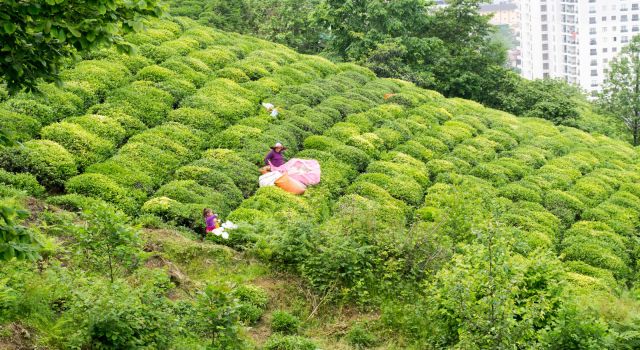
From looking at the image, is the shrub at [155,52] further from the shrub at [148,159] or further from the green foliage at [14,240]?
the green foliage at [14,240]

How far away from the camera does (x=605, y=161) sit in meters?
30.8

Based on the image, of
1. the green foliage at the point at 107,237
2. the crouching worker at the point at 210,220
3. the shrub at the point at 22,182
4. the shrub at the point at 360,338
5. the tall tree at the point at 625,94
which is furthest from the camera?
the tall tree at the point at 625,94

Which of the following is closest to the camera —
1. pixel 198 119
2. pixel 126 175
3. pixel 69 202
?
pixel 69 202

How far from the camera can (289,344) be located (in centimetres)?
1248

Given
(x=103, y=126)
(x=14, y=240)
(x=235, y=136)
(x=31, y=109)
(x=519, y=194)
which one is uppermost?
(x=14, y=240)

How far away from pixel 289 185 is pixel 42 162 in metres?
6.30

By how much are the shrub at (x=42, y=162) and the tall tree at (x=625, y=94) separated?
33868 millimetres

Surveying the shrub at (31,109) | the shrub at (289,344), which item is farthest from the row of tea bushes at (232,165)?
the shrub at (289,344)

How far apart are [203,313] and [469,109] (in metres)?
25.2

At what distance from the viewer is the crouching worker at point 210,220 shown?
1750cm

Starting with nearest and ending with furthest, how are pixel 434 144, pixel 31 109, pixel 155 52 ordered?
pixel 31 109 → pixel 434 144 → pixel 155 52

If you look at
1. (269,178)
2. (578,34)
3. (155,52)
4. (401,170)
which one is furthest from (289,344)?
(578,34)

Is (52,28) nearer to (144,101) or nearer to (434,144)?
(144,101)

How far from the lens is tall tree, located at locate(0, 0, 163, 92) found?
8.62 meters
